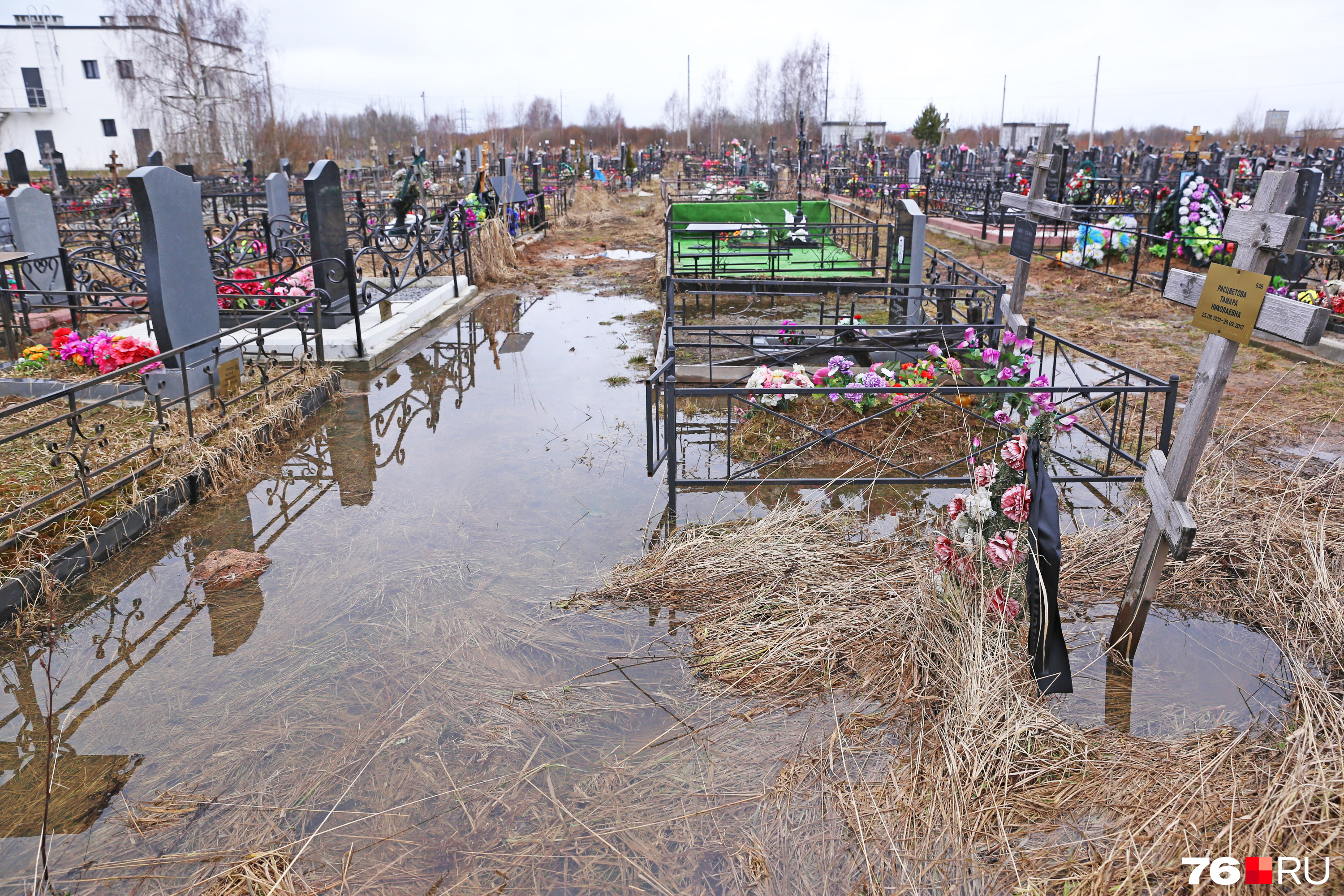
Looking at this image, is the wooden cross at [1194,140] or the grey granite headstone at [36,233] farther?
the wooden cross at [1194,140]

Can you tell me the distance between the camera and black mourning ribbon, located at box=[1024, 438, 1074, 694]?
3.41m

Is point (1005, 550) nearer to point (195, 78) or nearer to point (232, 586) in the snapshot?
point (232, 586)

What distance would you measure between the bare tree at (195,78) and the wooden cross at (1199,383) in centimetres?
4318

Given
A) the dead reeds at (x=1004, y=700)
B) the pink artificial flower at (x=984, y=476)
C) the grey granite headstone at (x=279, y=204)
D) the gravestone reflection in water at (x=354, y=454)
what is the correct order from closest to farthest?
the dead reeds at (x=1004, y=700) → the pink artificial flower at (x=984, y=476) → the gravestone reflection in water at (x=354, y=454) → the grey granite headstone at (x=279, y=204)

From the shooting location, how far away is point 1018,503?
3.52 meters

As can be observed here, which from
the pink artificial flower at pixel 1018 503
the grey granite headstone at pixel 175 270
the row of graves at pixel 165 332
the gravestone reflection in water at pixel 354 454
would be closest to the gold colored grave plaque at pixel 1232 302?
the pink artificial flower at pixel 1018 503

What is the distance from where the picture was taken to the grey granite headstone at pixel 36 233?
10.5 m

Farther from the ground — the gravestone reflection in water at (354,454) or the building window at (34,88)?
the building window at (34,88)

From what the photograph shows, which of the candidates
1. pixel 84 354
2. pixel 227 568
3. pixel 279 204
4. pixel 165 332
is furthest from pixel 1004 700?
pixel 279 204

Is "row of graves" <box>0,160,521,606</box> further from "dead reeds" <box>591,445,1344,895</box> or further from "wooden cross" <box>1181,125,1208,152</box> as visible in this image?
"wooden cross" <box>1181,125,1208,152</box>

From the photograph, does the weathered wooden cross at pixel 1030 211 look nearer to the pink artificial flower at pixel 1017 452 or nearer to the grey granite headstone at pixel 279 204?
the pink artificial flower at pixel 1017 452

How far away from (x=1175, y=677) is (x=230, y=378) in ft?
24.3

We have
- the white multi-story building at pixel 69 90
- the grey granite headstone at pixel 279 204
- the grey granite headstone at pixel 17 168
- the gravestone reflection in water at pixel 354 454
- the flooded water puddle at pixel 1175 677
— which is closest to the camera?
the flooded water puddle at pixel 1175 677

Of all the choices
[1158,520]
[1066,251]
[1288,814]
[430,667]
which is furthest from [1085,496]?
[1066,251]
